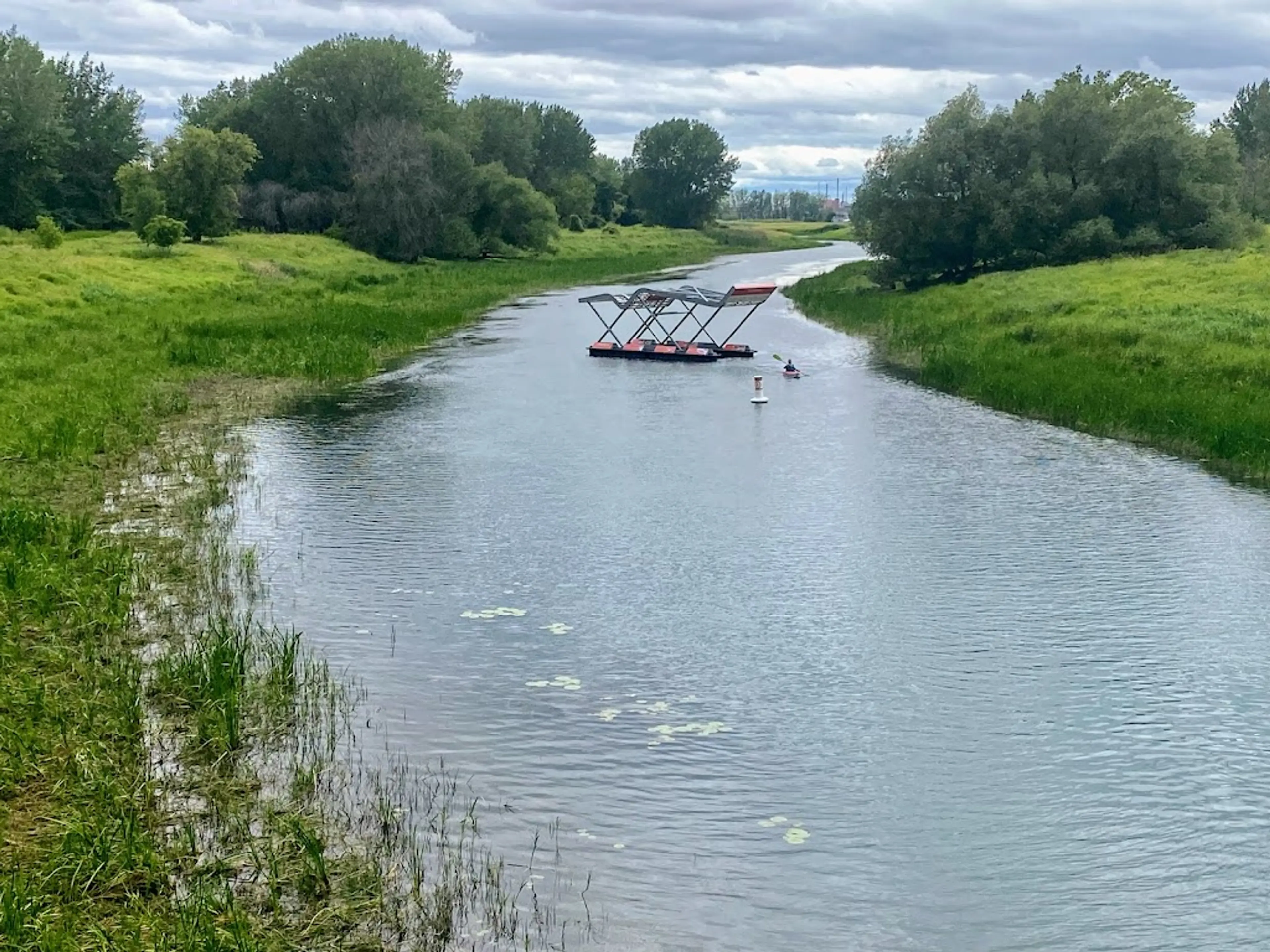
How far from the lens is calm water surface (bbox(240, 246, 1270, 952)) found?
9.66 metres

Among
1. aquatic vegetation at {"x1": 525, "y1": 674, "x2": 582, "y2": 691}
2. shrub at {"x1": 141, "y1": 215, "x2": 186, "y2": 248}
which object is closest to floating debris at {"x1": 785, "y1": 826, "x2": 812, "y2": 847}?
aquatic vegetation at {"x1": 525, "y1": 674, "x2": 582, "y2": 691}

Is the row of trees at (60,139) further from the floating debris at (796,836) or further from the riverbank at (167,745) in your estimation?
the floating debris at (796,836)

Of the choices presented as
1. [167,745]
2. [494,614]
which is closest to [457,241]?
[494,614]

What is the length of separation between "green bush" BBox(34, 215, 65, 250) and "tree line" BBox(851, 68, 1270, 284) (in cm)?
3590

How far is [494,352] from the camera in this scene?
42.9 metres

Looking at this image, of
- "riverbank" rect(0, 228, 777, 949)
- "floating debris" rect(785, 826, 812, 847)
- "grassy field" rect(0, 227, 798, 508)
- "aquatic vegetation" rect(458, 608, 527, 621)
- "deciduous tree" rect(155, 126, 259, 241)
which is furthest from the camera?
"deciduous tree" rect(155, 126, 259, 241)

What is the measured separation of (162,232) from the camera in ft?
199

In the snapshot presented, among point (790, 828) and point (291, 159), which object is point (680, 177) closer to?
point (291, 159)

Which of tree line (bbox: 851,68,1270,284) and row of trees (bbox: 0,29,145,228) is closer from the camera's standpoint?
tree line (bbox: 851,68,1270,284)

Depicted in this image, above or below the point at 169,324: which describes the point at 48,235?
above

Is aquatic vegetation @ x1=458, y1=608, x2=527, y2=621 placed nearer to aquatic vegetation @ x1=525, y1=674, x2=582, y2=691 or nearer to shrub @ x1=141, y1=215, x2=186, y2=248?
aquatic vegetation @ x1=525, y1=674, x2=582, y2=691

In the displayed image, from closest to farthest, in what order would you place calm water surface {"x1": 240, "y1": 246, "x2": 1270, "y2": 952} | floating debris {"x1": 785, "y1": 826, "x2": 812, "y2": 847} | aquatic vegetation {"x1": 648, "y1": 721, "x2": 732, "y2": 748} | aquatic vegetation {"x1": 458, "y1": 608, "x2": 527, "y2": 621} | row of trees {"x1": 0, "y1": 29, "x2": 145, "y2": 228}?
calm water surface {"x1": 240, "y1": 246, "x2": 1270, "y2": 952} → floating debris {"x1": 785, "y1": 826, "x2": 812, "y2": 847} → aquatic vegetation {"x1": 648, "y1": 721, "x2": 732, "y2": 748} → aquatic vegetation {"x1": 458, "y1": 608, "x2": 527, "y2": 621} → row of trees {"x1": 0, "y1": 29, "x2": 145, "y2": 228}

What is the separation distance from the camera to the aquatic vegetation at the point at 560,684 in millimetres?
13391

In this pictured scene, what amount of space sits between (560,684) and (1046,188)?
50657 millimetres
